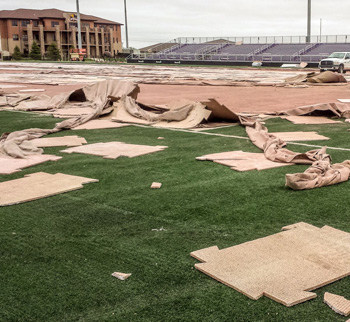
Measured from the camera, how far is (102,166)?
6391 millimetres

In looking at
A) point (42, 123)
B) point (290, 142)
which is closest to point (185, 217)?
point (290, 142)

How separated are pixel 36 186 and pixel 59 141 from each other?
2.84 meters

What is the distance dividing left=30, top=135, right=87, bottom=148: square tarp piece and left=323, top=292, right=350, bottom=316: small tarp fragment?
5578 millimetres

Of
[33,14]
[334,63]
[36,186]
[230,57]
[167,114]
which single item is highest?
[33,14]

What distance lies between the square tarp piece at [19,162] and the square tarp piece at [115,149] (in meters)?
0.50

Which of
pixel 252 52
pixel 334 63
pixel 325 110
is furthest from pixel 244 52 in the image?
pixel 325 110

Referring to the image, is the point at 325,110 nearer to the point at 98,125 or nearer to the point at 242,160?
the point at 98,125

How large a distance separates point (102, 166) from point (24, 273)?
10.2 feet

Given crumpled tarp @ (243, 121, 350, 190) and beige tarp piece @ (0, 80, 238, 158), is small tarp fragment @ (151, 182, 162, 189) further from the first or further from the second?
beige tarp piece @ (0, 80, 238, 158)

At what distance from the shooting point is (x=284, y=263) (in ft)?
11.2

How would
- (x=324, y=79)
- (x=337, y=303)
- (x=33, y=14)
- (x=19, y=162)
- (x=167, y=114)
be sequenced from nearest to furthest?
(x=337, y=303)
(x=19, y=162)
(x=167, y=114)
(x=324, y=79)
(x=33, y=14)

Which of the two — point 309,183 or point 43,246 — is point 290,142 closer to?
point 309,183

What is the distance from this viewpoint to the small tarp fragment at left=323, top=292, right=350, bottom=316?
2785 mm

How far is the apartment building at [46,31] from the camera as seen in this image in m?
97.4
